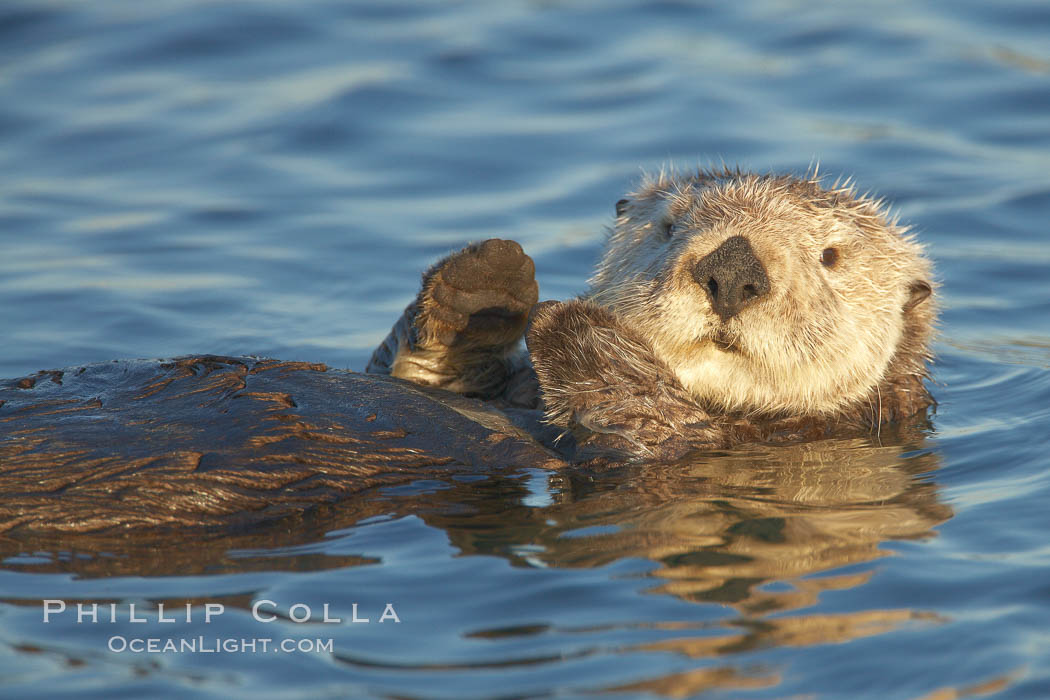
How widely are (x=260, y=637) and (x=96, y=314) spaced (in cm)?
440

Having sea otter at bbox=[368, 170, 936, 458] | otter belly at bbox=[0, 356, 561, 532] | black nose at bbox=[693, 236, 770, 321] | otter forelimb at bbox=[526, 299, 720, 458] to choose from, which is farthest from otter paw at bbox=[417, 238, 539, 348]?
black nose at bbox=[693, 236, 770, 321]

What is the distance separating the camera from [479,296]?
499cm

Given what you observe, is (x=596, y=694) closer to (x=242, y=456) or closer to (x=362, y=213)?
(x=242, y=456)

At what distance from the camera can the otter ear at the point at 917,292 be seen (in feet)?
17.3

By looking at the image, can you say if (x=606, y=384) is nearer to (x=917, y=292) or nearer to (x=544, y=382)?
(x=544, y=382)

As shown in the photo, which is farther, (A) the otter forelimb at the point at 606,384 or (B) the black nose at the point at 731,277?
(A) the otter forelimb at the point at 606,384

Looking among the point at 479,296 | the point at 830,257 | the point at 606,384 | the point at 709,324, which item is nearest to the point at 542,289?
the point at 479,296

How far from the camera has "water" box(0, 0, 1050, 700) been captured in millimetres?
3318

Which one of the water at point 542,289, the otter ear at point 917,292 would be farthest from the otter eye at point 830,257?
the water at point 542,289

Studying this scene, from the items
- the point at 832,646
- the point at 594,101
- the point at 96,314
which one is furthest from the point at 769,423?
the point at 594,101

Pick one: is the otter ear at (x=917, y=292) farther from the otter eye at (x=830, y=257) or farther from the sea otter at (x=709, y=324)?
the otter eye at (x=830, y=257)

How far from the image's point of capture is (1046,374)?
620 cm

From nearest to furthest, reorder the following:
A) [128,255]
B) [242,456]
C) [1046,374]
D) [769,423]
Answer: [242,456]
[769,423]
[1046,374]
[128,255]

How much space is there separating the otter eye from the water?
75 cm
